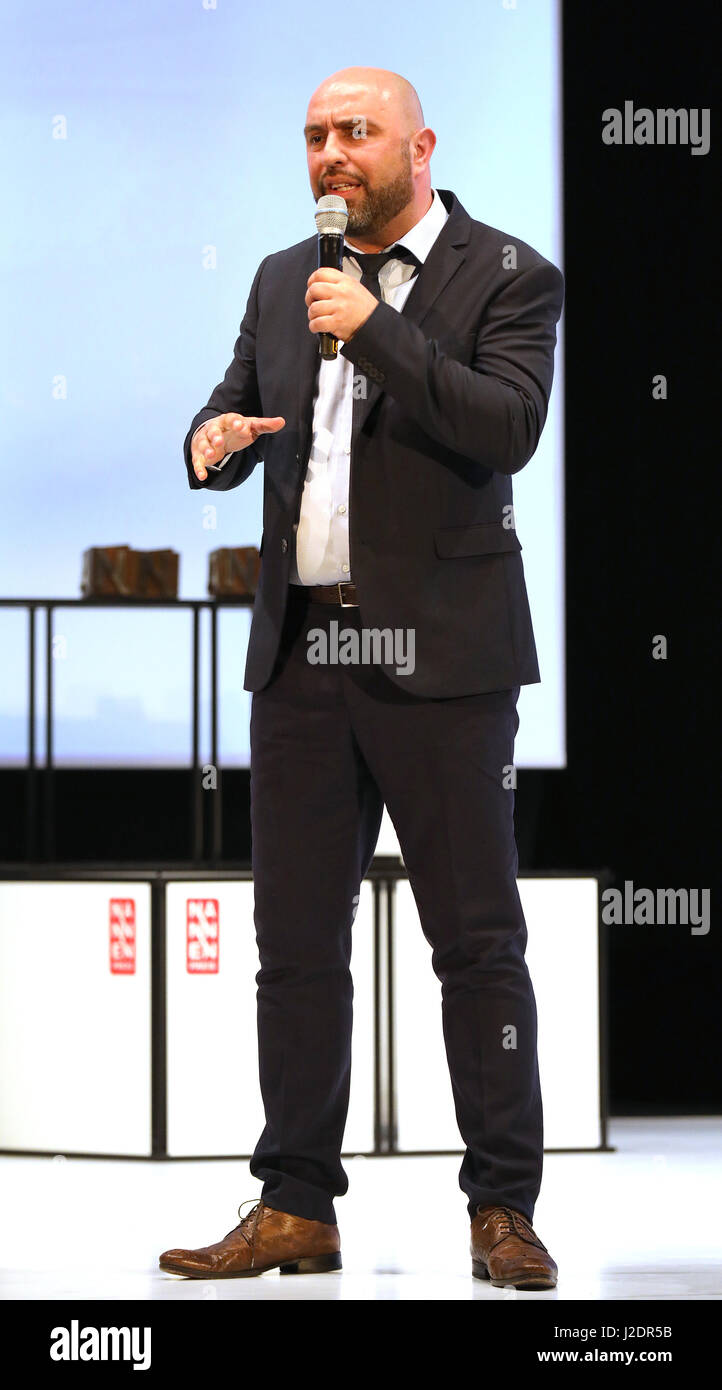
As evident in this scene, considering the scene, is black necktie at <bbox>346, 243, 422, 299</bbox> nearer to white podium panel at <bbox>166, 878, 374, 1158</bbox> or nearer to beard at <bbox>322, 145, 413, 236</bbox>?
beard at <bbox>322, 145, 413, 236</bbox>

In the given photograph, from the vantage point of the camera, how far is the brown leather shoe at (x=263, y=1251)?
198 cm

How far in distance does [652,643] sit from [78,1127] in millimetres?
1551

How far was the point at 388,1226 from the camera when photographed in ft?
8.04

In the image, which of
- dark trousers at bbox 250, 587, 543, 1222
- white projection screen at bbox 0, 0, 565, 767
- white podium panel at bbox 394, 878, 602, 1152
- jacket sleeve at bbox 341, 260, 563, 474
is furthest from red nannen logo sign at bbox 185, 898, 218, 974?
jacket sleeve at bbox 341, 260, 563, 474

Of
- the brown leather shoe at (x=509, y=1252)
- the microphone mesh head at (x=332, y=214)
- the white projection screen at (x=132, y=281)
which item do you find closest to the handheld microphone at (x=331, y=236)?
the microphone mesh head at (x=332, y=214)

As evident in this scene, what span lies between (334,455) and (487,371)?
21cm

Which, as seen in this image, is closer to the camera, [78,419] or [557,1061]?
[557,1061]

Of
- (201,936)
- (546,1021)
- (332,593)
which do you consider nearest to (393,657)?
(332,593)

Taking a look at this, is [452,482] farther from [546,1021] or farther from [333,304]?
[546,1021]

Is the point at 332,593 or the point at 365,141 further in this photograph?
the point at 332,593

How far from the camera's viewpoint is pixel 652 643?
3.75 meters

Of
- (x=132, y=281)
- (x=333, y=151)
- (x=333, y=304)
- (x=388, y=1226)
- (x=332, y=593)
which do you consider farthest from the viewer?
(x=132, y=281)
